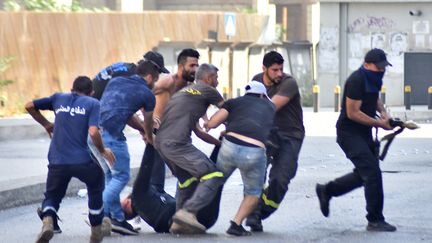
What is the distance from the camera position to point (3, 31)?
33125 millimetres

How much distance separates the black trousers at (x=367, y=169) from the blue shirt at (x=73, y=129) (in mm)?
2605

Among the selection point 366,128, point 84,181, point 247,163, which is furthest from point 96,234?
point 366,128

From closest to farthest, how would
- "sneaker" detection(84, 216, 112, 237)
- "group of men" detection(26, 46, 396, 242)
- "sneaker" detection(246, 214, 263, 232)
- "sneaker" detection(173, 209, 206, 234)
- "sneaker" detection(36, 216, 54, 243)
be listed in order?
"sneaker" detection(36, 216, 54, 243), "group of men" detection(26, 46, 396, 242), "sneaker" detection(84, 216, 112, 237), "sneaker" detection(173, 209, 206, 234), "sneaker" detection(246, 214, 263, 232)

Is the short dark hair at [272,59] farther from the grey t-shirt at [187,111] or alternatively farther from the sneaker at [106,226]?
the sneaker at [106,226]

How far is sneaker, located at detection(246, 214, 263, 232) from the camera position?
1152 centimetres

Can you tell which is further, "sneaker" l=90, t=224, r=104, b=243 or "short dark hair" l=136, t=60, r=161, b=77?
"short dark hair" l=136, t=60, r=161, b=77

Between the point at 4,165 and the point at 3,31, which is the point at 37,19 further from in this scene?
the point at 4,165

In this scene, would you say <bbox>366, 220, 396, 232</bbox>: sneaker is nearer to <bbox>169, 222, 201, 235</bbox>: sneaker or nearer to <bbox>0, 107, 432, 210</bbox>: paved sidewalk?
<bbox>169, 222, 201, 235</bbox>: sneaker

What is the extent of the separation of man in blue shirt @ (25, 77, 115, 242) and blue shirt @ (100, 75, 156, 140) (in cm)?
77

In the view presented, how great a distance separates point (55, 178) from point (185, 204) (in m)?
1.29

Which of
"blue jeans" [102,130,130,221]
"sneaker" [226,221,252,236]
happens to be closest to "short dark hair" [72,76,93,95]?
"blue jeans" [102,130,130,221]

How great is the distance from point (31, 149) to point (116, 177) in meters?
10.7

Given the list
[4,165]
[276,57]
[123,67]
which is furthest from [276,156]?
[4,165]

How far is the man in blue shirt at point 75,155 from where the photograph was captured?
34.0ft
